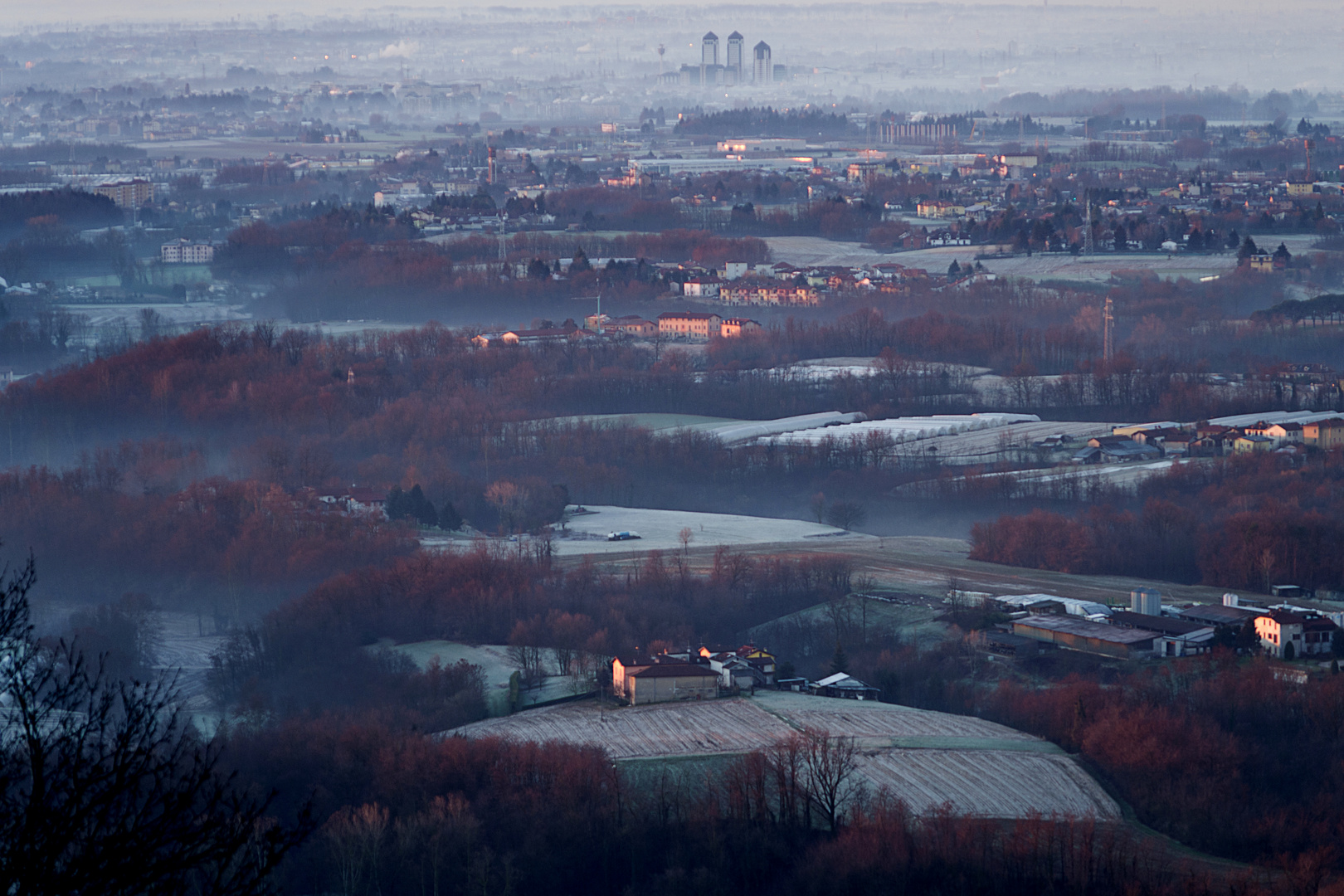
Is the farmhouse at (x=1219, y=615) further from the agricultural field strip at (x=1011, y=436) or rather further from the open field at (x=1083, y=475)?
the agricultural field strip at (x=1011, y=436)

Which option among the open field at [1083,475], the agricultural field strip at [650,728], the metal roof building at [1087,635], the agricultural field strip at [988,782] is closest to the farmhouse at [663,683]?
the agricultural field strip at [650,728]

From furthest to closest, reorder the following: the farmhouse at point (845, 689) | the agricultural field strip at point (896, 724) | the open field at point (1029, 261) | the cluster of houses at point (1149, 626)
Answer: the open field at point (1029, 261)
the cluster of houses at point (1149, 626)
the farmhouse at point (845, 689)
the agricultural field strip at point (896, 724)

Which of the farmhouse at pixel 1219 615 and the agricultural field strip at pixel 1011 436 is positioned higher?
the farmhouse at pixel 1219 615

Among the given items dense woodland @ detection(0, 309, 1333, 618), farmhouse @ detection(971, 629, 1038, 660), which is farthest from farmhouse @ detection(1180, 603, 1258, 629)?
dense woodland @ detection(0, 309, 1333, 618)

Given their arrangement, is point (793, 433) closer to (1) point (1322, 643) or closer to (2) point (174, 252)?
(1) point (1322, 643)

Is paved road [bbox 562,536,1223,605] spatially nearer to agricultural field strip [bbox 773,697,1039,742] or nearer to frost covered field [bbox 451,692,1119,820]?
agricultural field strip [bbox 773,697,1039,742]

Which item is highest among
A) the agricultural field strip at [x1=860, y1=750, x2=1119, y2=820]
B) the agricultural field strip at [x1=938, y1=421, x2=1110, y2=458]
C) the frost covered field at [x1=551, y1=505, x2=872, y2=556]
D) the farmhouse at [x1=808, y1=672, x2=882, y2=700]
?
the agricultural field strip at [x1=860, y1=750, x2=1119, y2=820]

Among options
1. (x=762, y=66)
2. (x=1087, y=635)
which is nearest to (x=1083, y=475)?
(x=1087, y=635)

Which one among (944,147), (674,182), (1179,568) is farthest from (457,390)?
(944,147)
